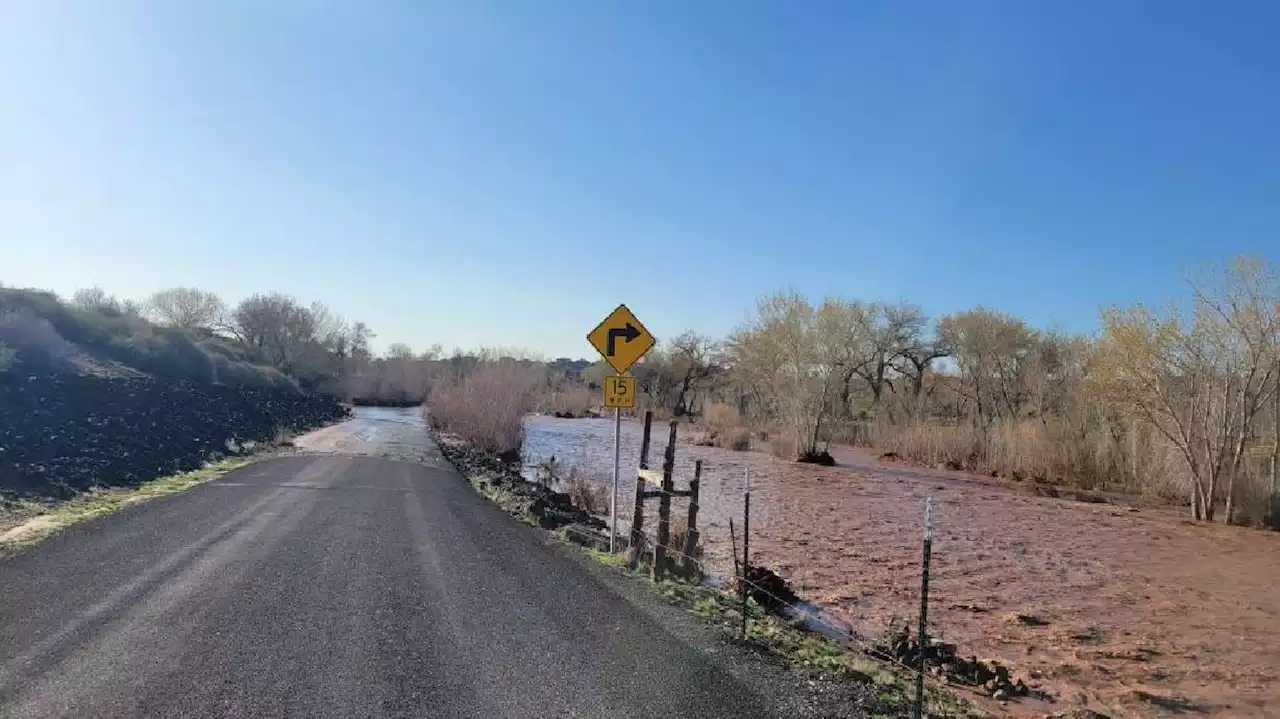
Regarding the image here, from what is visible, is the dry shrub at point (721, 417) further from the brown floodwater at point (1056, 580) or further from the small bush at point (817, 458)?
the brown floodwater at point (1056, 580)

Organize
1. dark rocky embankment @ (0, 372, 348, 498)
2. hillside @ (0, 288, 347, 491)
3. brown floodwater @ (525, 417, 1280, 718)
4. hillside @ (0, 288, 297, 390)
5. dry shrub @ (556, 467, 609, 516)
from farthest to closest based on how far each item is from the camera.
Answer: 1. hillside @ (0, 288, 297, 390)
2. dry shrub @ (556, 467, 609, 516)
3. hillside @ (0, 288, 347, 491)
4. dark rocky embankment @ (0, 372, 348, 498)
5. brown floodwater @ (525, 417, 1280, 718)

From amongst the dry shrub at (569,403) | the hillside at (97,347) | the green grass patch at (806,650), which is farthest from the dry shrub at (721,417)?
the green grass patch at (806,650)

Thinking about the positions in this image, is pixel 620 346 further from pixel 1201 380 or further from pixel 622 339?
pixel 1201 380

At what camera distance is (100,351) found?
3538 cm

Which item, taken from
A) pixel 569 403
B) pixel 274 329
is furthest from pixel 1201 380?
pixel 274 329

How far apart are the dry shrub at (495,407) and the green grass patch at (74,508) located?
15.0 m

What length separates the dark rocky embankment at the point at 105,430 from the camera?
557 inches

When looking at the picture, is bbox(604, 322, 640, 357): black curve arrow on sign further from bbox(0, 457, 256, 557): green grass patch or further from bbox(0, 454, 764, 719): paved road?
bbox(0, 457, 256, 557): green grass patch

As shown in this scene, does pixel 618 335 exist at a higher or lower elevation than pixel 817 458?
higher

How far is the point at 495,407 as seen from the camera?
1258 inches

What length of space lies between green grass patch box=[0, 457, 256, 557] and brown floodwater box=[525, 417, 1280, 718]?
345 inches

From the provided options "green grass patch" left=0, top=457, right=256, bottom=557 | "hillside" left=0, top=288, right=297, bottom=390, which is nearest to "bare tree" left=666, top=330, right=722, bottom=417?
"hillside" left=0, top=288, right=297, bottom=390

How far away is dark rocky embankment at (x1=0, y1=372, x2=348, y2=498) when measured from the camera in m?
14.1

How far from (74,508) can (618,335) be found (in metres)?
8.79
